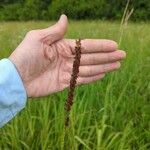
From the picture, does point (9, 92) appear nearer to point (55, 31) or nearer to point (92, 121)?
point (55, 31)

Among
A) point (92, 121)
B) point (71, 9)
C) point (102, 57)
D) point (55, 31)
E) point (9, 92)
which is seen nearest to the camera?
point (9, 92)

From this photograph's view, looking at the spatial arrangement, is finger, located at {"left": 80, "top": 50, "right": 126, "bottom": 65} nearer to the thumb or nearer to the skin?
the skin

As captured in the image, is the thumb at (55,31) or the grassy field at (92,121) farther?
the grassy field at (92,121)

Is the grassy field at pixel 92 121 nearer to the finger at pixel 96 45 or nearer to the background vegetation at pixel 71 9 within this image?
the finger at pixel 96 45

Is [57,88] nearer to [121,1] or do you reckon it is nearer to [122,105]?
[122,105]

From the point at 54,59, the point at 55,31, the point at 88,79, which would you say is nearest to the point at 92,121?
the point at 88,79

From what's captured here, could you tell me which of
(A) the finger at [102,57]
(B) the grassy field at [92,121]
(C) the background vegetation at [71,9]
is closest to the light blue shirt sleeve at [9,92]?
(B) the grassy field at [92,121]
